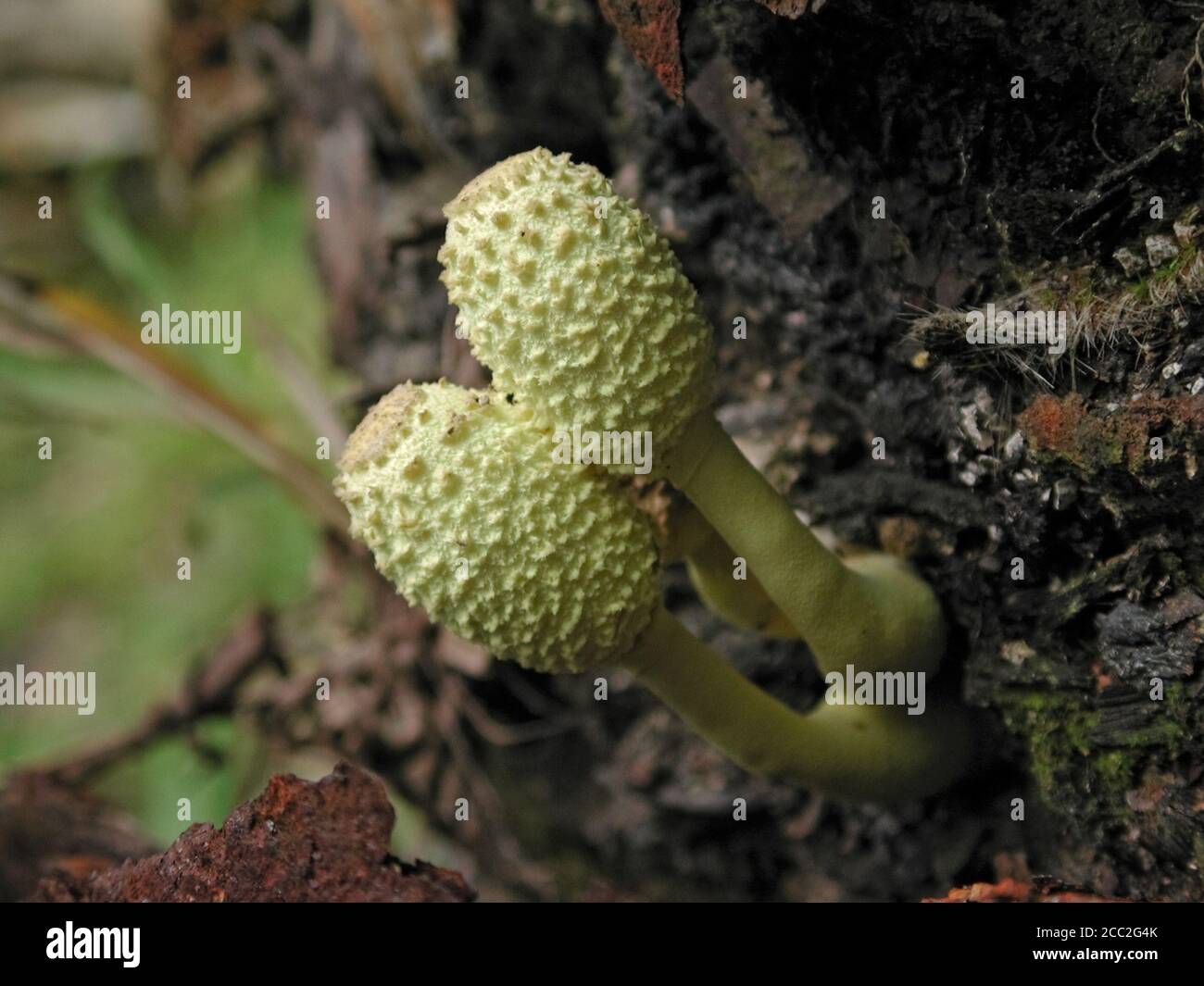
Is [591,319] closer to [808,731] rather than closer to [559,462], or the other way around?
[559,462]

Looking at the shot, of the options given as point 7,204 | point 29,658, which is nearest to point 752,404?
point 29,658

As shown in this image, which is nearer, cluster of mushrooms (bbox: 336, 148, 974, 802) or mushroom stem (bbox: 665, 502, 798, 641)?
cluster of mushrooms (bbox: 336, 148, 974, 802)

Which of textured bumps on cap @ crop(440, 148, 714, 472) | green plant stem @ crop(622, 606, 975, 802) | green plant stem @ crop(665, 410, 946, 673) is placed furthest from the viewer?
green plant stem @ crop(622, 606, 975, 802)

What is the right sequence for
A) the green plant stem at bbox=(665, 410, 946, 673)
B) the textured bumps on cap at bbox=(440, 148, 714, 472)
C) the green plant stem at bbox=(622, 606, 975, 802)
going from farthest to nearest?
the green plant stem at bbox=(622, 606, 975, 802) → the green plant stem at bbox=(665, 410, 946, 673) → the textured bumps on cap at bbox=(440, 148, 714, 472)

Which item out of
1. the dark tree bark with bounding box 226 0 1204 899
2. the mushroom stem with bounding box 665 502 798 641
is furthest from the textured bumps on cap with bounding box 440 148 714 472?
the dark tree bark with bounding box 226 0 1204 899

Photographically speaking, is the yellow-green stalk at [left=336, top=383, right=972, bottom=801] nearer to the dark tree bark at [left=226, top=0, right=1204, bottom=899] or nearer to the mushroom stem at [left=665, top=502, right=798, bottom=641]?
the mushroom stem at [left=665, top=502, right=798, bottom=641]

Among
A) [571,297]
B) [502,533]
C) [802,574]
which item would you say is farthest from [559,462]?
[802,574]

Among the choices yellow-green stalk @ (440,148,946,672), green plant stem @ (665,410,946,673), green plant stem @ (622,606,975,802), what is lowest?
green plant stem @ (622,606,975,802)

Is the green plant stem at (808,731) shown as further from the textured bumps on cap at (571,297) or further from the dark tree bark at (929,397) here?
the textured bumps on cap at (571,297)

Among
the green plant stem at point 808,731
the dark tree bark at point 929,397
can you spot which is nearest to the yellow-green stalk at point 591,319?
the green plant stem at point 808,731
